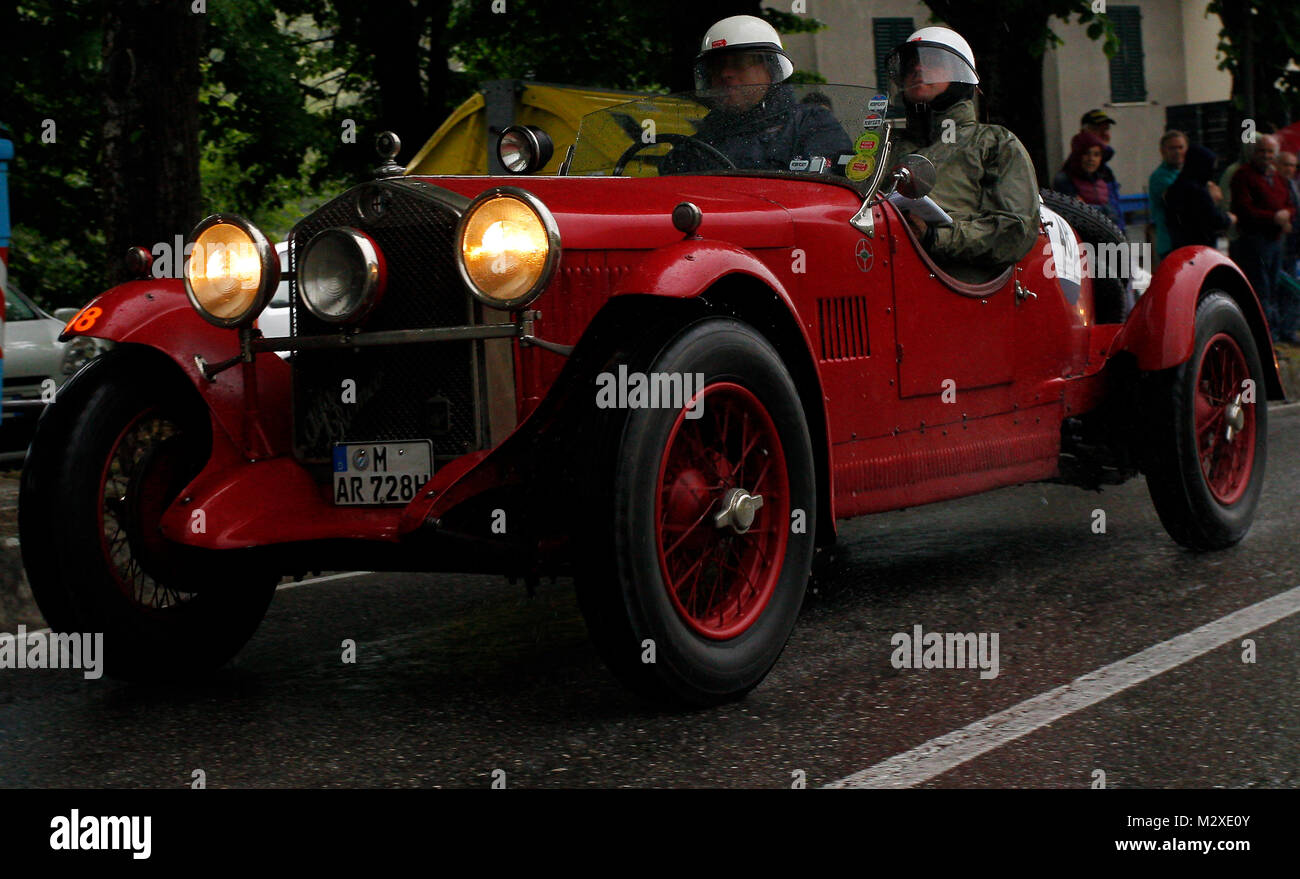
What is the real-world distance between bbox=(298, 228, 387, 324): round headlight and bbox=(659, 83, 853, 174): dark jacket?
1639 millimetres

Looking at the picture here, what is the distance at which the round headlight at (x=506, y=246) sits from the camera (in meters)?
4.30

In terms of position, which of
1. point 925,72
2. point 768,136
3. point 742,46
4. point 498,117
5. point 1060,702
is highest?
point 498,117

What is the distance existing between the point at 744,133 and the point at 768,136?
0.09 meters

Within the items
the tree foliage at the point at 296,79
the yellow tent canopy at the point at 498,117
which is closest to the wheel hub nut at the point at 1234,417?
the yellow tent canopy at the point at 498,117

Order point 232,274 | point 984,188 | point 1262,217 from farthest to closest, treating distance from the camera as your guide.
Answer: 1. point 1262,217
2. point 984,188
3. point 232,274

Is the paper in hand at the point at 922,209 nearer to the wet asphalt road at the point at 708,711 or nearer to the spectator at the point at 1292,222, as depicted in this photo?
the wet asphalt road at the point at 708,711

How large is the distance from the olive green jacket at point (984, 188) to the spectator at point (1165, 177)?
27.9ft

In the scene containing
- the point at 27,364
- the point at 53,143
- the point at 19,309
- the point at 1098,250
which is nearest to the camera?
the point at 1098,250

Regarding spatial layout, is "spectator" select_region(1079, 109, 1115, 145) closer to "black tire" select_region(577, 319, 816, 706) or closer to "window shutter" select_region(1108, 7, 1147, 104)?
"black tire" select_region(577, 319, 816, 706)

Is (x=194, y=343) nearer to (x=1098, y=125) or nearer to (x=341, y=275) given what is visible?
(x=341, y=275)

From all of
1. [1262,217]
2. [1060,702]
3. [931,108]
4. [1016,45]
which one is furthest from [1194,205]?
[1060,702]

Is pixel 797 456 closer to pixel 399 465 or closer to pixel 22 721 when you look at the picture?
pixel 399 465

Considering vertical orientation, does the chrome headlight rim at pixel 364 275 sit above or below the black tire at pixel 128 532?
above

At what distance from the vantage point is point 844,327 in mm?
5336
